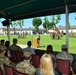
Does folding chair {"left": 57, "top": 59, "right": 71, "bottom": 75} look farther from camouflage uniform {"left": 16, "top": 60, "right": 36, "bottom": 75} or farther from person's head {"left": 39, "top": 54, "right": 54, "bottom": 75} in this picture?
person's head {"left": 39, "top": 54, "right": 54, "bottom": 75}

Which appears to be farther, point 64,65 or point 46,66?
point 64,65

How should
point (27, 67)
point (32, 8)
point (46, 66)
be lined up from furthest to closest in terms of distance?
point (32, 8)
point (27, 67)
point (46, 66)

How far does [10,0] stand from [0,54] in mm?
5398

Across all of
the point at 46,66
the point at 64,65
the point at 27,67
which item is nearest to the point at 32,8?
the point at 64,65

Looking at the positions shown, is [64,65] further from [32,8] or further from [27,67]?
[32,8]

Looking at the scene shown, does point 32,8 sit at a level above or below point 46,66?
above

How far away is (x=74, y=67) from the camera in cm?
308

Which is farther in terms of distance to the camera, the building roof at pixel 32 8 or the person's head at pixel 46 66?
the building roof at pixel 32 8

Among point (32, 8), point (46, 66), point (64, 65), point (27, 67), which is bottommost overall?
point (64, 65)

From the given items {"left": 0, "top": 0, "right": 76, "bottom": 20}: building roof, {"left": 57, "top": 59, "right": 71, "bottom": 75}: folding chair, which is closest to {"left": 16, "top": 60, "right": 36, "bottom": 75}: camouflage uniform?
{"left": 57, "top": 59, "right": 71, "bottom": 75}: folding chair

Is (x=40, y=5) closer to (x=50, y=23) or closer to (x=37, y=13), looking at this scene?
(x=37, y=13)

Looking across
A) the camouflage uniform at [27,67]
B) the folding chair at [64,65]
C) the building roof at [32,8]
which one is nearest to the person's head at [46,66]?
the camouflage uniform at [27,67]

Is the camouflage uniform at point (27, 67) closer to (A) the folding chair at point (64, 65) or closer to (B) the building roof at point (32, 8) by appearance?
(A) the folding chair at point (64, 65)

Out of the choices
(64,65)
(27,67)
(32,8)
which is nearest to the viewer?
(27,67)
